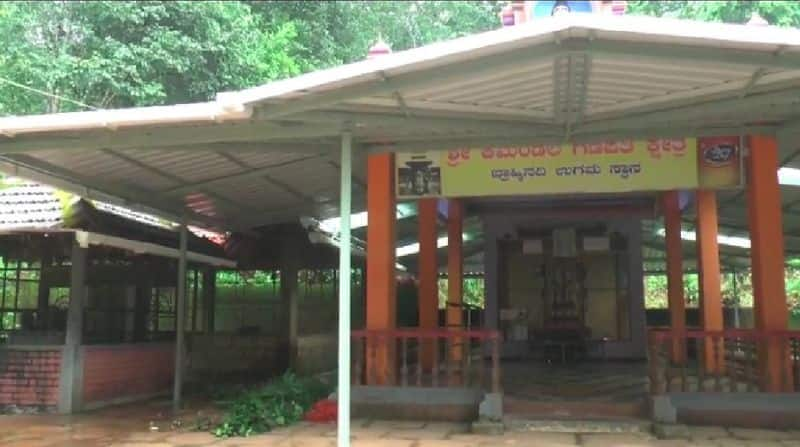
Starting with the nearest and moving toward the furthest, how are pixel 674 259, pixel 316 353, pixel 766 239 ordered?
pixel 766 239, pixel 674 259, pixel 316 353

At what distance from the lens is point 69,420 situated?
9.27 m

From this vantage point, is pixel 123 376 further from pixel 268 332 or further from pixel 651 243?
pixel 651 243

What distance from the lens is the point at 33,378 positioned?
32.5 ft

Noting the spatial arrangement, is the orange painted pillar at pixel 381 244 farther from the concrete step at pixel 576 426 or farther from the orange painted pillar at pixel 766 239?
the orange painted pillar at pixel 766 239

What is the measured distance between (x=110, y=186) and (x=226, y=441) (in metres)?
3.51

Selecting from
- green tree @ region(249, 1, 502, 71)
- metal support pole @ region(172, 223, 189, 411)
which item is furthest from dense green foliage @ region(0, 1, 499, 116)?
metal support pole @ region(172, 223, 189, 411)

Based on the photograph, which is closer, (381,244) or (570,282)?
(381,244)

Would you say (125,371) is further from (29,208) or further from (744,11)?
(744,11)

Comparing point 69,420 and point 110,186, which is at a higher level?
point 110,186

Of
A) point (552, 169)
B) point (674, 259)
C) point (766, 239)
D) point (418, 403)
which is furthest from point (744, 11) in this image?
point (418, 403)

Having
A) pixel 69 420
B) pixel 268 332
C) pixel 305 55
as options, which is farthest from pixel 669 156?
pixel 305 55

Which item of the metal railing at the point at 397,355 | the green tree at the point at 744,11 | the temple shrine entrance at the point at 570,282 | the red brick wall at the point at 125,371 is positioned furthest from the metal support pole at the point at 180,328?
the green tree at the point at 744,11

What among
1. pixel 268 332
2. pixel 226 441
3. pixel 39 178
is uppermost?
pixel 39 178

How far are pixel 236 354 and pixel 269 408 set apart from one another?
18.9ft
